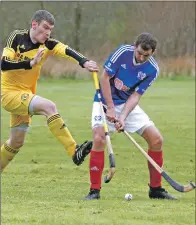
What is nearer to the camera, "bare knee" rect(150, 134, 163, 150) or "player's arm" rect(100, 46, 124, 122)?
"player's arm" rect(100, 46, 124, 122)

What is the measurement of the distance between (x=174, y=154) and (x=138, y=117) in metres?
5.73

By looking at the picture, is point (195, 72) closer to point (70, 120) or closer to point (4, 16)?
point (4, 16)

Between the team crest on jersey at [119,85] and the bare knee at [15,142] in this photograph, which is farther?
the bare knee at [15,142]

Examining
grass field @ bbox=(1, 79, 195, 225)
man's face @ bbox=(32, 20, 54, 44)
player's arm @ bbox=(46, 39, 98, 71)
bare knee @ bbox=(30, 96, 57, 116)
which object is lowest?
grass field @ bbox=(1, 79, 195, 225)

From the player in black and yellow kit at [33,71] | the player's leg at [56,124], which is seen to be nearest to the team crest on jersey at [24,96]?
the player in black and yellow kit at [33,71]

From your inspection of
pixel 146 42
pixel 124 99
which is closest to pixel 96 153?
pixel 124 99

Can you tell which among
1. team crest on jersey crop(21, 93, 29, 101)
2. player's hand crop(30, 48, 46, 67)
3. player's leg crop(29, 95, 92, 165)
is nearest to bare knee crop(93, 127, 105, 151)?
player's leg crop(29, 95, 92, 165)

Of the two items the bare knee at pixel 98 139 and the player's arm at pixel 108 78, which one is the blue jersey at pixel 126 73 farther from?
the bare knee at pixel 98 139

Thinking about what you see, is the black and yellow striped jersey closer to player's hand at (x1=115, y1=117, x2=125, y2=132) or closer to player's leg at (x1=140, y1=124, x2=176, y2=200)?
player's hand at (x1=115, y1=117, x2=125, y2=132)

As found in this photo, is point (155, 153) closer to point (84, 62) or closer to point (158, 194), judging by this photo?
point (158, 194)

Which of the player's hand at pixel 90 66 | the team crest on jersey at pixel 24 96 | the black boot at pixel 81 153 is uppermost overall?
the player's hand at pixel 90 66

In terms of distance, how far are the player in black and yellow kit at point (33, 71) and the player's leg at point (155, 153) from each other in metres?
0.97

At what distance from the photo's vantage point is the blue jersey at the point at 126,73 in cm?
952

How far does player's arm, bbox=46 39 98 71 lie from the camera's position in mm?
9570
